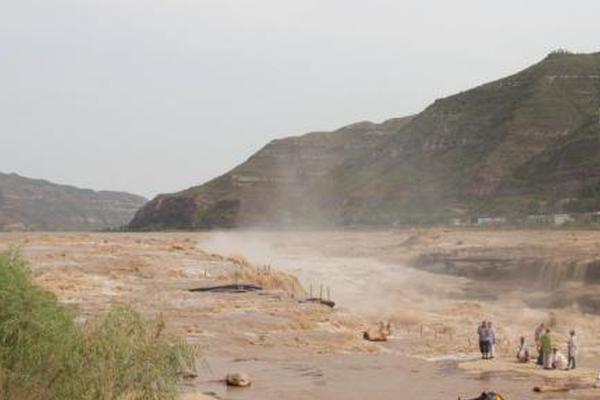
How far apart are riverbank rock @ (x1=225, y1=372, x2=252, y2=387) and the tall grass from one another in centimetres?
1045

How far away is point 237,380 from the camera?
23.3 meters

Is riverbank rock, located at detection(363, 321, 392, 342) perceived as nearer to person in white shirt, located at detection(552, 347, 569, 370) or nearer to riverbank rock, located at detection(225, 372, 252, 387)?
person in white shirt, located at detection(552, 347, 569, 370)

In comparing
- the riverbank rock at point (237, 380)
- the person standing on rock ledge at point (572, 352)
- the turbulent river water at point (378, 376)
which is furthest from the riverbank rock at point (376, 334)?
the riverbank rock at point (237, 380)

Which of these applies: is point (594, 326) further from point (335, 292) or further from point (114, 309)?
point (114, 309)

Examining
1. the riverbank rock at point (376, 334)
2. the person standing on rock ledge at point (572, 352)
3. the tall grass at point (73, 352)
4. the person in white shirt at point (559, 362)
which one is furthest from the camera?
the riverbank rock at point (376, 334)

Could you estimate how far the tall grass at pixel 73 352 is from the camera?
11359 millimetres

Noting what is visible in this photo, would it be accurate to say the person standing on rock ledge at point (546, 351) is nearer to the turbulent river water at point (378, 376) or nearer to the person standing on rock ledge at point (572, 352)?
the person standing on rock ledge at point (572, 352)

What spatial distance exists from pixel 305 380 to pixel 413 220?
121 metres

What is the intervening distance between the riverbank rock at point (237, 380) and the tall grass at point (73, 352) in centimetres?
1045

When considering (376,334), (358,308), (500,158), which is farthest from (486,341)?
(500,158)

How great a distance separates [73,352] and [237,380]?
1195cm

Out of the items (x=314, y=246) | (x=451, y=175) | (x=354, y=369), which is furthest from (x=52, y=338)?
(x=451, y=175)

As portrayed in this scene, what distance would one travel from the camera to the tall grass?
11359mm

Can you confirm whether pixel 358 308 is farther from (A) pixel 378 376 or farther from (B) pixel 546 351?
(A) pixel 378 376
